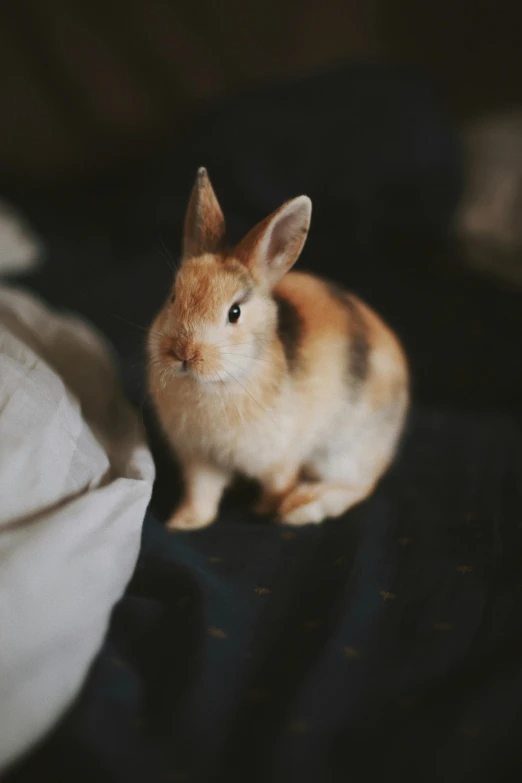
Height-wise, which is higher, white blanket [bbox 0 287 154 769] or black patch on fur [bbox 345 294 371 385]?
black patch on fur [bbox 345 294 371 385]

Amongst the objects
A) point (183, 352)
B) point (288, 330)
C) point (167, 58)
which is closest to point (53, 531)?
point (183, 352)

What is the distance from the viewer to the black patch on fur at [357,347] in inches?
33.8

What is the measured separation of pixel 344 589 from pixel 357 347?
0.32 m

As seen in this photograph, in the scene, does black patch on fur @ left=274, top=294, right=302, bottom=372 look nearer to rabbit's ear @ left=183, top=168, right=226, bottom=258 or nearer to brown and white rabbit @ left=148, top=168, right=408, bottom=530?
brown and white rabbit @ left=148, top=168, right=408, bottom=530

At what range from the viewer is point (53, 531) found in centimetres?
62

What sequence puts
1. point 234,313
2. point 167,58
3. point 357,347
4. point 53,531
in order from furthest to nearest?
point 167,58
point 357,347
point 234,313
point 53,531

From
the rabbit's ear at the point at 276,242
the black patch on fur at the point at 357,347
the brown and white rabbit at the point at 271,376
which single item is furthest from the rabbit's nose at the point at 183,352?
the black patch on fur at the point at 357,347

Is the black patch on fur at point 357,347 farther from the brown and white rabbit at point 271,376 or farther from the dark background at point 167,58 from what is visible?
the dark background at point 167,58

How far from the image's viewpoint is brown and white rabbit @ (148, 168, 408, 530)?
2.36 ft

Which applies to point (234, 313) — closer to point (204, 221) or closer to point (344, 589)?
point (204, 221)

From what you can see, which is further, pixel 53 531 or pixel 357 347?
pixel 357 347

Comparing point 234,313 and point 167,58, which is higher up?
point 167,58

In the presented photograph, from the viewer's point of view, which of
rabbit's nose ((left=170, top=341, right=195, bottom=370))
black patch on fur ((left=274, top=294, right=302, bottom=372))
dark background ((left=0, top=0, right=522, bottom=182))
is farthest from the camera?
dark background ((left=0, top=0, right=522, bottom=182))

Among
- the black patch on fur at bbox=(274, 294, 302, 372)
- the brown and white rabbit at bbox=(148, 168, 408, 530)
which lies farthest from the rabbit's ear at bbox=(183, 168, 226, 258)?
the black patch on fur at bbox=(274, 294, 302, 372)
